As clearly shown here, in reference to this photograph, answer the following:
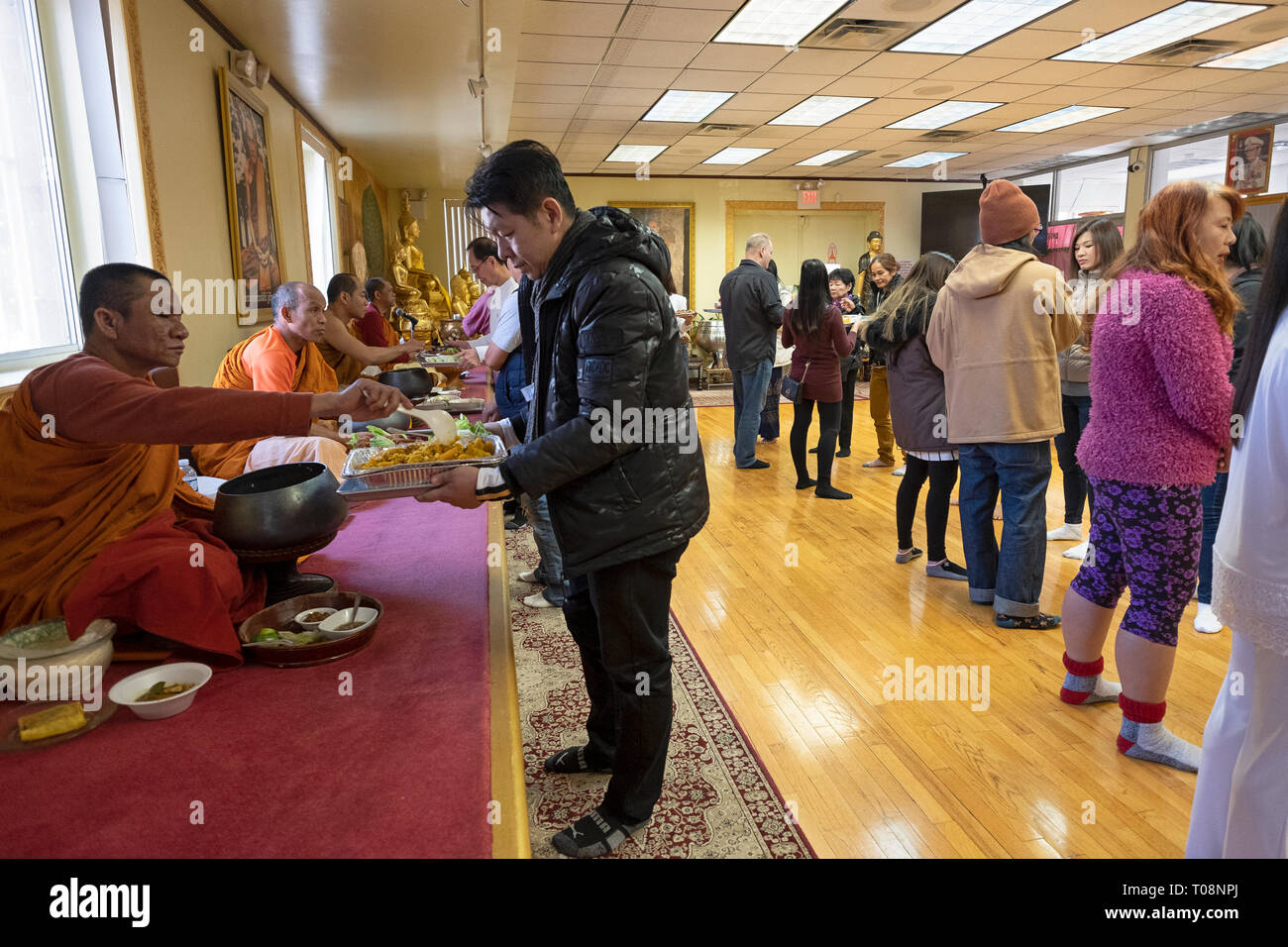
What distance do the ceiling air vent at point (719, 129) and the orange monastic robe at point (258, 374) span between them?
20.9 feet

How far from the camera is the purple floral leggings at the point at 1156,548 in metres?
2.06

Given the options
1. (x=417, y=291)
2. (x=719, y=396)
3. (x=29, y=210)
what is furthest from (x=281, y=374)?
(x=719, y=396)

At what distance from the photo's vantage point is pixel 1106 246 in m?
3.21

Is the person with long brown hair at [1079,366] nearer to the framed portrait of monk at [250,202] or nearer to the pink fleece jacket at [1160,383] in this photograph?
the pink fleece jacket at [1160,383]

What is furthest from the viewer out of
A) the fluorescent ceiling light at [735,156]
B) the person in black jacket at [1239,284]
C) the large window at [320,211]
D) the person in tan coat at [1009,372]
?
the fluorescent ceiling light at [735,156]

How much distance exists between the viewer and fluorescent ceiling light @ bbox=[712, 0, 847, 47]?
4.96 m

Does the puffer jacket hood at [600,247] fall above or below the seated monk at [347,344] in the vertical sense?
above

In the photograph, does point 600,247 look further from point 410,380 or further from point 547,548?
point 410,380

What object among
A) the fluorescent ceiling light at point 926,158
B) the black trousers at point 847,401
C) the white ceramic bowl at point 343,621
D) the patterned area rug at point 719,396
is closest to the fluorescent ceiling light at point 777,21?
the black trousers at point 847,401

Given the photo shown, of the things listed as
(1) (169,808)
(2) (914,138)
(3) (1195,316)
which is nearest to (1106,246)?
(3) (1195,316)

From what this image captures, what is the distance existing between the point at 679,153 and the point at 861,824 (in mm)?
9736

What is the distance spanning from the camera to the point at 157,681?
1.53m

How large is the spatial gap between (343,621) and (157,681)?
0.36 meters

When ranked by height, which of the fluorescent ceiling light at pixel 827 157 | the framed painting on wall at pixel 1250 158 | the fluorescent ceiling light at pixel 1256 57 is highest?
the fluorescent ceiling light at pixel 827 157
